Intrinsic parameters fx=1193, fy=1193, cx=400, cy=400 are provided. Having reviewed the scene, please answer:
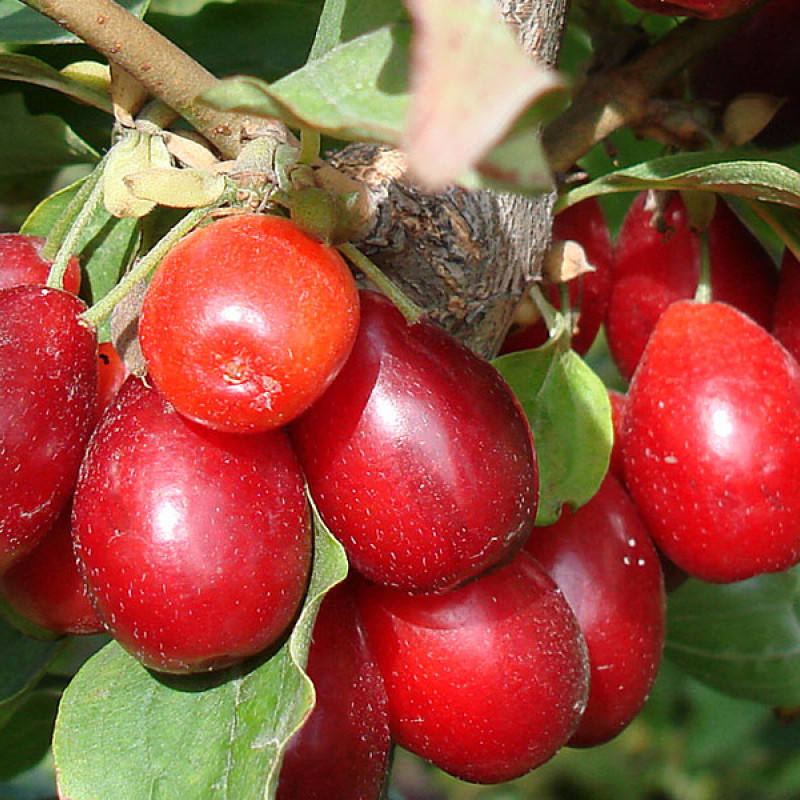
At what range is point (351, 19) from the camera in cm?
84

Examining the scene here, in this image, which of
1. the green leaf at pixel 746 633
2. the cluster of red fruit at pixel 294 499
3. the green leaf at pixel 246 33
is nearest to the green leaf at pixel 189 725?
the cluster of red fruit at pixel 294 499

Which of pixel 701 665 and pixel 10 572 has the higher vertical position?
pixel 10 572

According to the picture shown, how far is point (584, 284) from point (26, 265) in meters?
0.57

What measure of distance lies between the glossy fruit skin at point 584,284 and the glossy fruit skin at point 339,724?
1.31 ft

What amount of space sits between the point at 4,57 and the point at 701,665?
1054mm

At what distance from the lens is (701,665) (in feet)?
4.85

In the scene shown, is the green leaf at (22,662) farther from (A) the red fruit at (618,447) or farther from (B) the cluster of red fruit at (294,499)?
(A) the red fruit at (618,447)

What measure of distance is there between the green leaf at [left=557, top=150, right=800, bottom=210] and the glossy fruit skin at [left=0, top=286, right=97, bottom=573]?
1.51 ft

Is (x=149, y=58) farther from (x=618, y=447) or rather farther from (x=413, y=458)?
(x=618, y=447)

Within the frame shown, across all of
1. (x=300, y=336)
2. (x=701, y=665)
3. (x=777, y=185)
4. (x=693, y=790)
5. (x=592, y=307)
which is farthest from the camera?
(x=693, y=790)

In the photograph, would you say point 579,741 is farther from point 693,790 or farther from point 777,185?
point 693,790

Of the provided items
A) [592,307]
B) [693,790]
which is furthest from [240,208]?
[693,790]

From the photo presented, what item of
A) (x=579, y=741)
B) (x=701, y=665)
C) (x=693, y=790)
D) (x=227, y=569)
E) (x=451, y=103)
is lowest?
(x=693, y=790)

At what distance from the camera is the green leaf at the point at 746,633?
143cm
